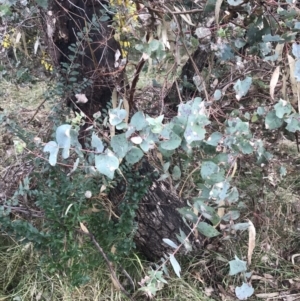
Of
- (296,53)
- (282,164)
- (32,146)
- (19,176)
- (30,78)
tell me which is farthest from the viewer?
(30,78)

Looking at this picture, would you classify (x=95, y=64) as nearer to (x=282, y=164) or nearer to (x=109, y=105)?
(x=109, y=105)

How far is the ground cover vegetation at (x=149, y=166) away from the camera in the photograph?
132cm

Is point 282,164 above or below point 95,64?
below

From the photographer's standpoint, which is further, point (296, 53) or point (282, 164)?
point (282, 164)

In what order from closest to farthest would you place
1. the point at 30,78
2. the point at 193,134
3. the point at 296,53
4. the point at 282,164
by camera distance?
1. the point at 193,134
2. the point at 296,53
3. the point at 282,164
4. the point at 30,78

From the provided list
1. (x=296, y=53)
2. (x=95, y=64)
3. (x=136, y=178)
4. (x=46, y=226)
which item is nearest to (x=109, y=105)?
(x=95, y=64)

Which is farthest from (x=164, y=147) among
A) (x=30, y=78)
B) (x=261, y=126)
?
(x=30, y=78)

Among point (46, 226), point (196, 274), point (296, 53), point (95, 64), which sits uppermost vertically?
point (296, 53)

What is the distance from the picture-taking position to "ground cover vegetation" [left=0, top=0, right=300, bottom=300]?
1322 millimetres

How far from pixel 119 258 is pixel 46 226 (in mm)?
311

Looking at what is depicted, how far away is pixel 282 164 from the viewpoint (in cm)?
220

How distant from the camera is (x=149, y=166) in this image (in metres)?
1.79

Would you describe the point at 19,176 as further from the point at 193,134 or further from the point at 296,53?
the point at 296,53

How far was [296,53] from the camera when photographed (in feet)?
3.60
